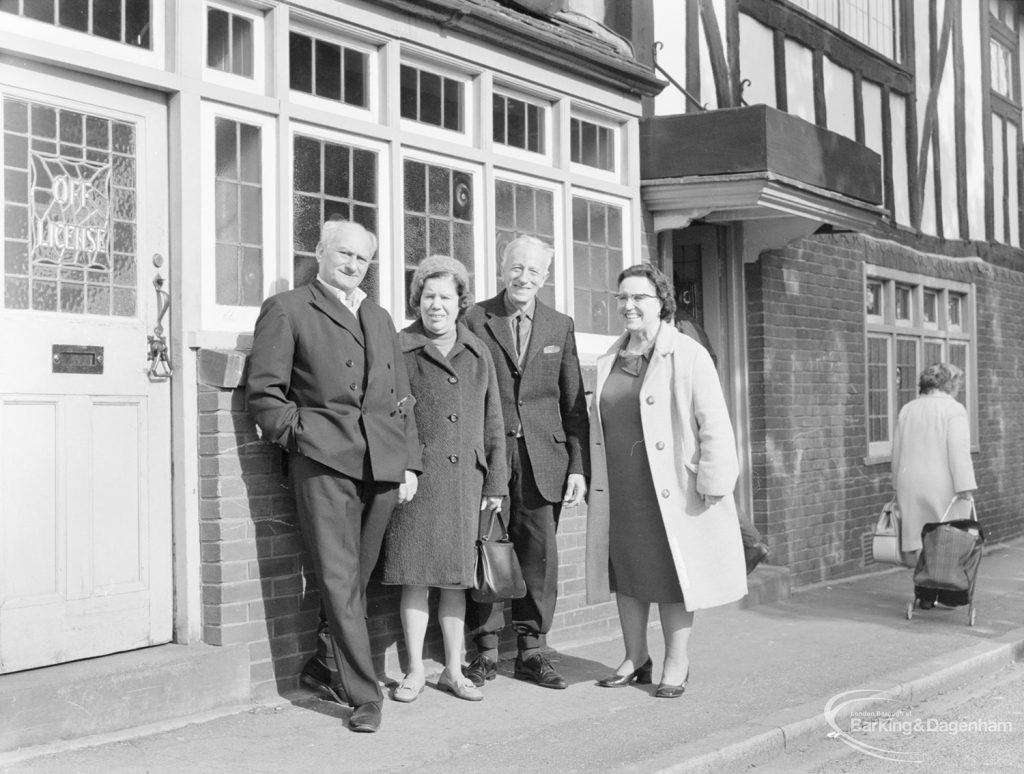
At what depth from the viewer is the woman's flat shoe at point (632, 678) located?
21.5ft

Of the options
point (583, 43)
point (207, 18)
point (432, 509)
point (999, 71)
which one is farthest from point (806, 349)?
point (999, 71)

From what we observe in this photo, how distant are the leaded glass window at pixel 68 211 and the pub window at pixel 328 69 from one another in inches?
42.6

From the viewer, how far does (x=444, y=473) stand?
6.09m

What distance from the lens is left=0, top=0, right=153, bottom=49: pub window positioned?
17.6 ft

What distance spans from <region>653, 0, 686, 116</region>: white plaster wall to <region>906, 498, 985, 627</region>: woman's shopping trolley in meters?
3.48

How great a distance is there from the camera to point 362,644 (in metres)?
5.55

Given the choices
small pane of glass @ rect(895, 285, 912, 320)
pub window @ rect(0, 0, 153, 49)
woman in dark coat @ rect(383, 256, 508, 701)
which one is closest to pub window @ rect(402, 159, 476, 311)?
woman in dark coat @ rect(383, 256, 508, 701)

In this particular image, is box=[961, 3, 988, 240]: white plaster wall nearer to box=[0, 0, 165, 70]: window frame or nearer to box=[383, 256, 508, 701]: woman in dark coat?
box=[383, 256, 508, 701]: woman in dark coat

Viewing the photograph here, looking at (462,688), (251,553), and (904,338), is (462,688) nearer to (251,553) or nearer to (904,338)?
(251,553)

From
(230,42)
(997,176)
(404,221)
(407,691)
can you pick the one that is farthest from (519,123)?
(997,176)

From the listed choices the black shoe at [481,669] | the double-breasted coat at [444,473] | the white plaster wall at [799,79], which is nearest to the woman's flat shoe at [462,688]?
the black shoe at [481,669]

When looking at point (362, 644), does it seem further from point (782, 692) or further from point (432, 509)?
point (782, 692)

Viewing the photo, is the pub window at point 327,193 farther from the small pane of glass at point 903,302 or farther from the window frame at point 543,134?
the small pane of glass at point 903,302

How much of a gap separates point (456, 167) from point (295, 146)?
128 centimetres
